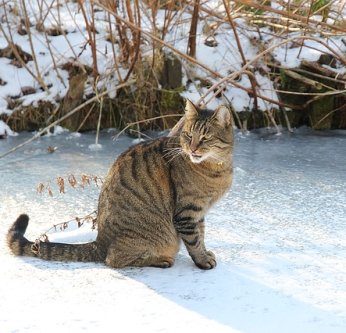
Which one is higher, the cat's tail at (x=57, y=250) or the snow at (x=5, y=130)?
the snow at (x=5, y=130)

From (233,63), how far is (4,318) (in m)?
4.64

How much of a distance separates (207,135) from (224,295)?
2.66ft

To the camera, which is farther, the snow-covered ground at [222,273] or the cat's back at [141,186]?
the cat's back at [141,186]

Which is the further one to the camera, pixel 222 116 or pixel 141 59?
pixel 141 59

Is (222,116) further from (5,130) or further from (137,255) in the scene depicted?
(5,130)

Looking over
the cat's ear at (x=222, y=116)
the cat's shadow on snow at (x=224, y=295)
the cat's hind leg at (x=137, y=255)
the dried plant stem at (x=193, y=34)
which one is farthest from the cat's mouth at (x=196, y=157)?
the dried plant stem at (x=193, y=34)

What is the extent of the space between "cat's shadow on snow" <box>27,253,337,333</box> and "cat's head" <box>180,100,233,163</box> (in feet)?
1.88

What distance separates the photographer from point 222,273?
11.8 feet

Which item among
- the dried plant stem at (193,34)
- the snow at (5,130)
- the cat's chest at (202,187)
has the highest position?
the dried plant stem at (193,34)

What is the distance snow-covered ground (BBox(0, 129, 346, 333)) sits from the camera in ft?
10.0

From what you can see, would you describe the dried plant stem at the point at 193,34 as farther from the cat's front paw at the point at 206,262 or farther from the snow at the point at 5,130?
the cat's front paw at the point at 206,262

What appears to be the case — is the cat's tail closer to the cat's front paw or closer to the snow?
the cat's front paw

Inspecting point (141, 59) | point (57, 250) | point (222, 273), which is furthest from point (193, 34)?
point (222, 273)

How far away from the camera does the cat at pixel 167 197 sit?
11.9 ft
